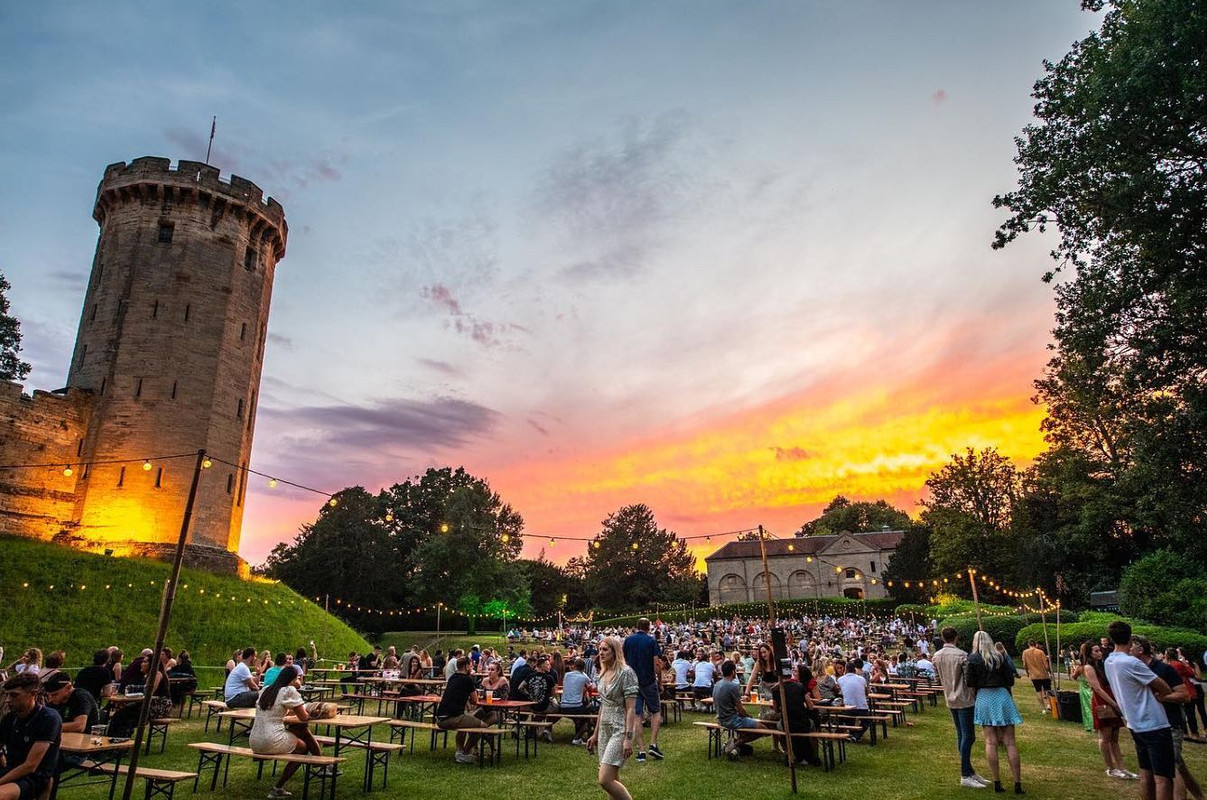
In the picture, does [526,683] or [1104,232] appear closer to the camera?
[526,683]

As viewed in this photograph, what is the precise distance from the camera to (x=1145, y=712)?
5828 mm

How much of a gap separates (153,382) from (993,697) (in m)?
32.2

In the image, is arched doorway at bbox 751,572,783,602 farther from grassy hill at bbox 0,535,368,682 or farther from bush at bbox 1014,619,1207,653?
grassy hill at bbox 0,535,368,682

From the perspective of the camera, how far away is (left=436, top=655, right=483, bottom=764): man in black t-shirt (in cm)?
961

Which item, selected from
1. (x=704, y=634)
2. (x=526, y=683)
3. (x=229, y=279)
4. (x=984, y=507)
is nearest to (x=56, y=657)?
(x=526, y=683)

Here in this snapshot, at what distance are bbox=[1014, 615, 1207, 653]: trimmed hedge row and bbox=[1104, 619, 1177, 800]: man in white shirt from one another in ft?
57.1

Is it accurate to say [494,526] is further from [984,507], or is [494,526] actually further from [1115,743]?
[1115,743]

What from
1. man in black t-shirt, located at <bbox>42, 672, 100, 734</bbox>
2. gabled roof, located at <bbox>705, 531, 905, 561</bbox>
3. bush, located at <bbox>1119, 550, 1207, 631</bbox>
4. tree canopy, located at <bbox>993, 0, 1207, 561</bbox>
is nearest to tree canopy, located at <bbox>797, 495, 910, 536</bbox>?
gabled roof, located at <bbox>705, 531, 905, 561</bbox>

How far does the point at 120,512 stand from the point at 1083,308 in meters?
34.9

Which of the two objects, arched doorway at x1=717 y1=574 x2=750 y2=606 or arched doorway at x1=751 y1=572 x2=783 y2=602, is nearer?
arched doorway at x1=751 y1=572 x2=783 y2=602

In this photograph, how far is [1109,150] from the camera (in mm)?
13891

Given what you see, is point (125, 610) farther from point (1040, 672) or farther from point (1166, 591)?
point (1166, 591)

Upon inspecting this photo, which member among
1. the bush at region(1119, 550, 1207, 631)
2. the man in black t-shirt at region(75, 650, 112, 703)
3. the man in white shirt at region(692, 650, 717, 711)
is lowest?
the man in white shirt at region(692, 650, 717, 711)

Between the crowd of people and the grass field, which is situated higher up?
the crowd of people
